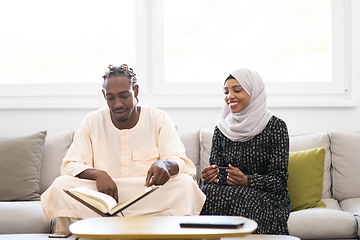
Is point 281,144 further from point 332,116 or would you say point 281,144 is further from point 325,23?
point 325,23

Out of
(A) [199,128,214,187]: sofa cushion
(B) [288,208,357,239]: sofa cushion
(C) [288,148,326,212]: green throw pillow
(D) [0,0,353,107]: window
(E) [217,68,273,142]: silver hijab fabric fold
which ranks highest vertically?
(D) [0,0,353,107]: window

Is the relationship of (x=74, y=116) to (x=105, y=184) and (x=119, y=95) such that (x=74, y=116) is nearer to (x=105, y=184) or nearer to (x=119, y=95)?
(x=119, y=95)

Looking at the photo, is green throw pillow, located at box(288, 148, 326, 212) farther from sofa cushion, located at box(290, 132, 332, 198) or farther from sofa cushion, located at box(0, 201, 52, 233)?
sofa cushion, located at box(0, 201, 52, 233)

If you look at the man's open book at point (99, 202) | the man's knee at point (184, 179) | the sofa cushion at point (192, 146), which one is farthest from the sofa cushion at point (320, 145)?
the man's open book at point (99, 202)

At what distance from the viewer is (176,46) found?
10.7 ft

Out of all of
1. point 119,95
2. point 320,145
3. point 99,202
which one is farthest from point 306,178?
point 99,202

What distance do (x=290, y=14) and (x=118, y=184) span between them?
7.12 feet

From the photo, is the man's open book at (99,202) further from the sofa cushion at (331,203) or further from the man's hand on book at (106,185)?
the sofa cushion at (331,203)

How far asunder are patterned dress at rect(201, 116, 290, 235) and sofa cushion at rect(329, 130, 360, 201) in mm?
608

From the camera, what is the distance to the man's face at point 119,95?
208 centimetres

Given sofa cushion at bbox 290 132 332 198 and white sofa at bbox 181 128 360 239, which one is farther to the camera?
sofa cushion at bbox 290 132 332 198

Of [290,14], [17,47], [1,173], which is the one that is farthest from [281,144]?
[17,47]

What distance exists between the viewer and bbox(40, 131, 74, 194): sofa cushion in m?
2.71

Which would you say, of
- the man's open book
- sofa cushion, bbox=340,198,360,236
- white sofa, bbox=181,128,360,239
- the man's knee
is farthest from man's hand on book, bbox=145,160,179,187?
sofa cushion, bbox=340,198,360,236
